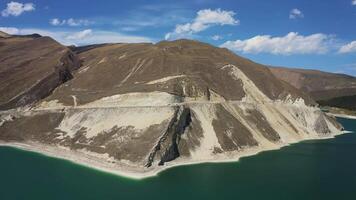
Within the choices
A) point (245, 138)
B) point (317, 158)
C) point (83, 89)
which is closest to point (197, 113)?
point (245, 138)

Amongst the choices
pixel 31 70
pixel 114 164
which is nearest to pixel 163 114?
pixel 114 164

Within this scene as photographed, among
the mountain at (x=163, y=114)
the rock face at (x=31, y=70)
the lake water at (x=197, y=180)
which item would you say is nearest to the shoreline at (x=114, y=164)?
the mountain at (x=163, y=114)

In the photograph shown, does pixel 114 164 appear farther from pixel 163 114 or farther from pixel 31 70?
pixel 31 70

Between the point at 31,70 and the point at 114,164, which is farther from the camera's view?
the point at 31,70

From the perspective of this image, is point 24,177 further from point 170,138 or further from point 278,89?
point 278,89

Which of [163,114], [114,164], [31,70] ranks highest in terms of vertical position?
[31,70]

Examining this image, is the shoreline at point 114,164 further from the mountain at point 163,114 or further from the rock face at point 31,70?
the rock face at point 31,70
